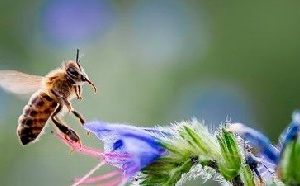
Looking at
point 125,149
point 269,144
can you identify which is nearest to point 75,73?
point 125,149

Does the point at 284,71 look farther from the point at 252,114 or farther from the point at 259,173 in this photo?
the point at 259,173

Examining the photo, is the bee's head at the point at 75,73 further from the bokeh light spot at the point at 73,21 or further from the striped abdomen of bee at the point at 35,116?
the bokeh light spot at the point at 73,21

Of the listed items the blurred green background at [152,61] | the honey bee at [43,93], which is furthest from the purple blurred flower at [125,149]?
the blurred green background at [152,61]

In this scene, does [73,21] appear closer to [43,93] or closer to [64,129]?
[43,93]

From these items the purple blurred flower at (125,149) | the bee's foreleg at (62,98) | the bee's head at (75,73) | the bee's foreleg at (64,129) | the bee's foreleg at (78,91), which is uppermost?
the bee's head at (75,73)

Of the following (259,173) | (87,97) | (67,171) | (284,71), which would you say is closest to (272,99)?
(284,71)

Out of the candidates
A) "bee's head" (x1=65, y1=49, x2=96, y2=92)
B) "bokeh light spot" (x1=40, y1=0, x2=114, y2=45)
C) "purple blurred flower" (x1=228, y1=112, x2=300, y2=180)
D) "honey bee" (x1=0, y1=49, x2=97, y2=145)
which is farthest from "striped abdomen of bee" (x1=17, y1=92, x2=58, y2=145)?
"bokeh light spot" (x1=40, y1=0, x2=114, y2=45)
